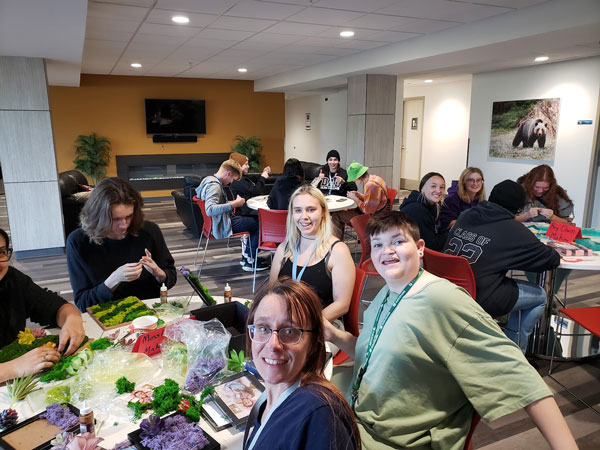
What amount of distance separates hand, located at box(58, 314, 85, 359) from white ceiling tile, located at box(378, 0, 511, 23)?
4089mm

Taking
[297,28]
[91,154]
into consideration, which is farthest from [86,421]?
[91,154]

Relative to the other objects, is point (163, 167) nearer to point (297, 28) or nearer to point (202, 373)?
point (297, 28)

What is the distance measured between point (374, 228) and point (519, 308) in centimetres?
184

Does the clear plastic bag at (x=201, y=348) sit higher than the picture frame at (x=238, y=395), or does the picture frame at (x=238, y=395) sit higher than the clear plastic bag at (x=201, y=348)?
the clear plastic bag at (x=201, y=348)

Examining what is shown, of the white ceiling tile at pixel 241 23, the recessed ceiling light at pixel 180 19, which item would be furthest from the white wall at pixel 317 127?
the recessed ceiling light at pixel 180 19

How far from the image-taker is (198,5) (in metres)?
4.35

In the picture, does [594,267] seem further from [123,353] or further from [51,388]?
[51,388]

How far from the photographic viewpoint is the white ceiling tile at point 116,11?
4.34 meters

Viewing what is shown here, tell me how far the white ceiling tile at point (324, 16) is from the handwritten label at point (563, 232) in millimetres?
3025

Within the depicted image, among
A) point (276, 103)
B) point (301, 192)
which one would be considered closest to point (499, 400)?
point (301, 192)

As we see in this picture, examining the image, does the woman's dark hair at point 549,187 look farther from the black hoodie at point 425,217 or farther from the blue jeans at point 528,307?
the blue jeans at point 528,307

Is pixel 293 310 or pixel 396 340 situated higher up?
pixel 293 310

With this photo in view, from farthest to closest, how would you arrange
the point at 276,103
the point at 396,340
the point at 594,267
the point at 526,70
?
1. the point at 276,103
2. the point at 526,70
3. the point at 594,267
4. the point at 396,340

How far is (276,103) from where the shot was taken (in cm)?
1202
